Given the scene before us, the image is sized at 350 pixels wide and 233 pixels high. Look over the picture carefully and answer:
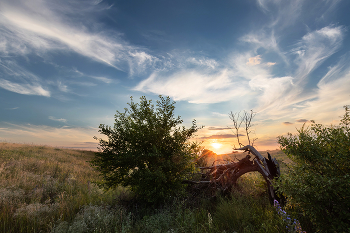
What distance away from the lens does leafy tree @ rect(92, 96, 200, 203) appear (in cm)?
725

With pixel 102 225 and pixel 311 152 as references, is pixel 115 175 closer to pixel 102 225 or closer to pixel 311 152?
pixel 102 225

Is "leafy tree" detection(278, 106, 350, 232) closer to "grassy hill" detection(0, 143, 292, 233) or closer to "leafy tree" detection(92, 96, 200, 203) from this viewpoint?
"grassy hill" detection(0, 143, 292, 233)

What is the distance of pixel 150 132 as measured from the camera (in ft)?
25.2

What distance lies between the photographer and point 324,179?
410 cm

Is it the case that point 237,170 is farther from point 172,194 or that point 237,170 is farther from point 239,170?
point 172,194

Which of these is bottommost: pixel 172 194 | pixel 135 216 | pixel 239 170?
pixel 135 216

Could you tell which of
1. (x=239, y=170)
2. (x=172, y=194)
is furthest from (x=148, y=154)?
(x=239, y=170)

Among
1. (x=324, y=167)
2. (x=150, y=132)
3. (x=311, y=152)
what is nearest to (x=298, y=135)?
(x=311, y=152)

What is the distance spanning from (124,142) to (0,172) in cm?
1042

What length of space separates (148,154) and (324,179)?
18.2 ft

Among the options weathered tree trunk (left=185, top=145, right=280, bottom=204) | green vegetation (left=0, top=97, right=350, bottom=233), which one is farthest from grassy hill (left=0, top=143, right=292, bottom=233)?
weathered tree trunk (left=185, top=145, right=280, bottom=204)

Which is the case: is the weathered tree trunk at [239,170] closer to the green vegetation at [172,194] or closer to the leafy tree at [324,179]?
the green vegetation at [172,194]

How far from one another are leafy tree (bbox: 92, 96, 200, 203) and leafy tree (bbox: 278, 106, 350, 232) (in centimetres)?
407

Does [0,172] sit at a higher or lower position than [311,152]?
lower
